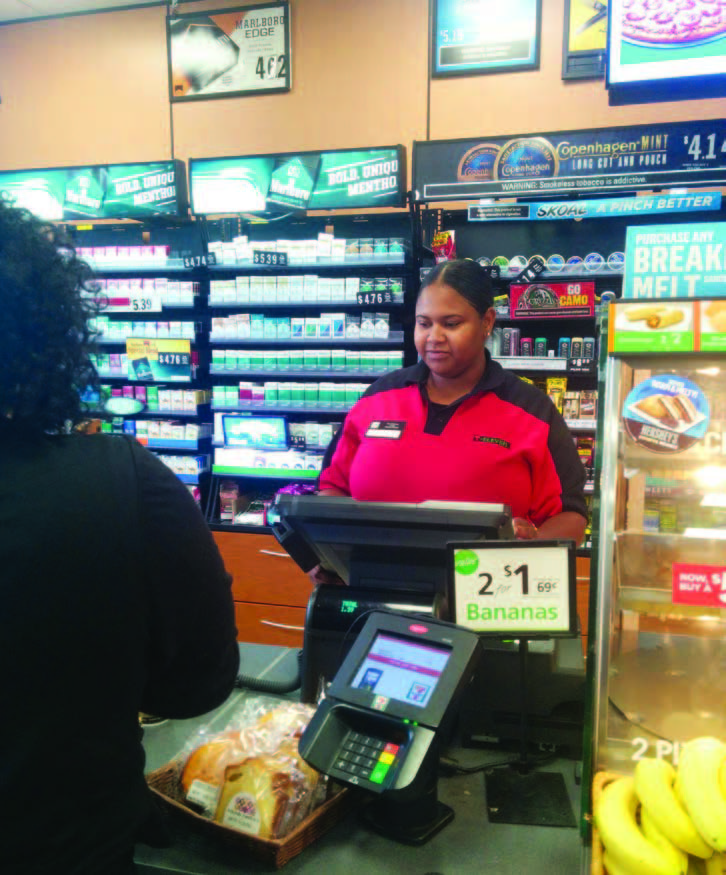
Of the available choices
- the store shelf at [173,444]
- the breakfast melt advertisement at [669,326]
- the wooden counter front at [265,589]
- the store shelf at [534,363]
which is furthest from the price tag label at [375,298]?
the breakfast melt advertisement at [669,326]

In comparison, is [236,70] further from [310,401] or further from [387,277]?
[310,401]

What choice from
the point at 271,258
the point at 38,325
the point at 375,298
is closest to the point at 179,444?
the point at 271,258

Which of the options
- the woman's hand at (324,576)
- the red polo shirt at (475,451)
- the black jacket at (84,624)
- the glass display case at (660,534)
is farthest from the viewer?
the red polo shirt at (475,451)

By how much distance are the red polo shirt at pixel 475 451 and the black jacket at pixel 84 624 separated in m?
1.13

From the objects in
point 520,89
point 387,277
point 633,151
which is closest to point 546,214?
point 633,151

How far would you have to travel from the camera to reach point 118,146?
17.4 ft

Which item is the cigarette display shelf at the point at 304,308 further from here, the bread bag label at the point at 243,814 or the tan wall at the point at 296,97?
the bread bag label at the point at 243,814

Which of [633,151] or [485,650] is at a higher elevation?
[633,151]

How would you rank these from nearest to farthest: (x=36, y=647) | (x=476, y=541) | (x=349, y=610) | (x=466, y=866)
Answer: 1. (x=36, y=647)
2. (x=466, y=866)
3. (x=476, y=541)
4. (x=349, y=610)

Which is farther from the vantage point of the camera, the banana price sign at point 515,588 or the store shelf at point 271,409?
the store shelf at point 271,409

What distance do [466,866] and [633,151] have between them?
11.4 feet

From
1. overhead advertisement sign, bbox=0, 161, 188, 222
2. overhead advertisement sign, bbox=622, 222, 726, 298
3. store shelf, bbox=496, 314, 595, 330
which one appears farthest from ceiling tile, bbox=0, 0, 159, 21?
overhead advertisement sign, bbox=622, 222, 726, 298

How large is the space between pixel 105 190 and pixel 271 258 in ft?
4.25

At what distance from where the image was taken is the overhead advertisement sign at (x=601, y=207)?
11.6 ft
